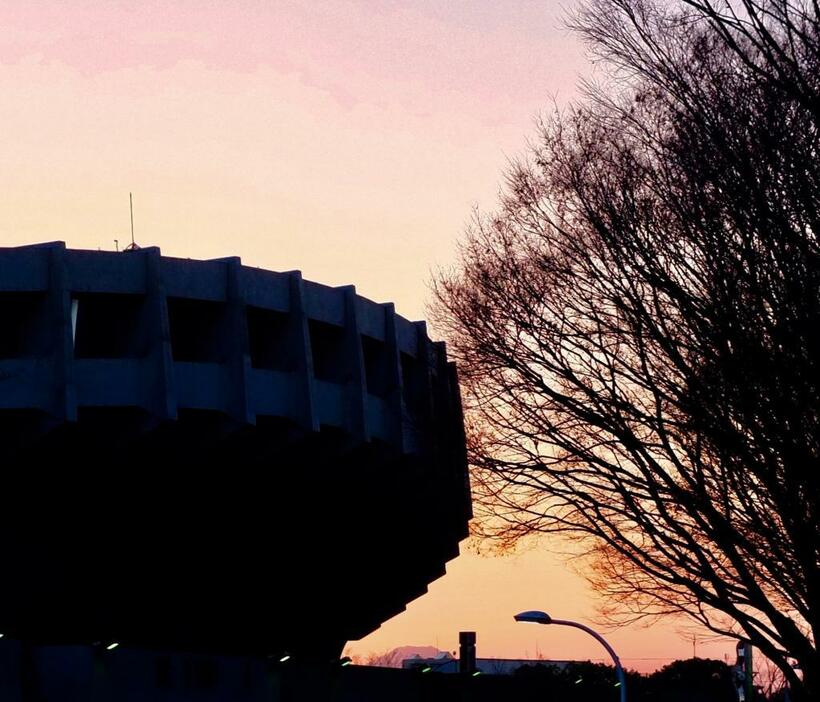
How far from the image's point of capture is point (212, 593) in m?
41.1

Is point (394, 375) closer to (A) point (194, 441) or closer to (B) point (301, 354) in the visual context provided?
(B) point (301, 354)

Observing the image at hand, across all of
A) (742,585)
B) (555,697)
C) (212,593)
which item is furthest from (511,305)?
(555,697)

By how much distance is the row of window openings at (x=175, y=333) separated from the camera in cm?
3234

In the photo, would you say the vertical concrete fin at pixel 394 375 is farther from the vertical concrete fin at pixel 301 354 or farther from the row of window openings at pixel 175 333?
the vertical concrete fin at pixel 301 354

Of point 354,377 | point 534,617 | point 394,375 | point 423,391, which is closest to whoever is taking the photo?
point 534,617

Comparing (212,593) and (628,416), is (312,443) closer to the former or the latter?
(212,593)

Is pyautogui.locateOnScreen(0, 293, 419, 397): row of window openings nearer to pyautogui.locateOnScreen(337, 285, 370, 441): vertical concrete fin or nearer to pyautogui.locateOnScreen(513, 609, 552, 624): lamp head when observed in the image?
pyautogui.locateOnScreen(337, 285, 370, 441): vertical concrete fin

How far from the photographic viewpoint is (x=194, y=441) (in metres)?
34.8

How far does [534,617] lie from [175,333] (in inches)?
407

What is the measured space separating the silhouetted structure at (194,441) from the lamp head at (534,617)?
313cm

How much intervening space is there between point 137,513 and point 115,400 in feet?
17.6


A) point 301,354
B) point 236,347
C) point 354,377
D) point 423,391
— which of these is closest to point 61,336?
point 236,347

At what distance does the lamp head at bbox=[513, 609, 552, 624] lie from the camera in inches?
1214

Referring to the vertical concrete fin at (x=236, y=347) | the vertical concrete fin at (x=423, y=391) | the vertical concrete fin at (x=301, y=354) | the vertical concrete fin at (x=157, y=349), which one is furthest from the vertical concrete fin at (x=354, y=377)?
the vertical concrete fin at (x=157, y=349)
